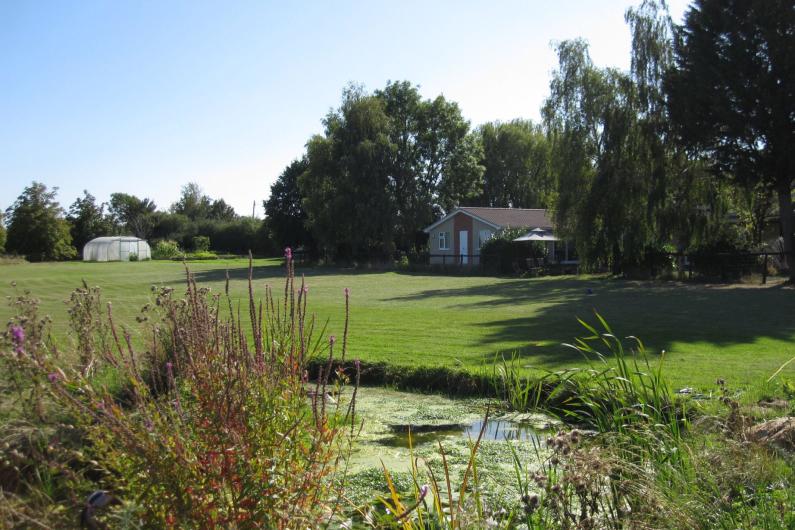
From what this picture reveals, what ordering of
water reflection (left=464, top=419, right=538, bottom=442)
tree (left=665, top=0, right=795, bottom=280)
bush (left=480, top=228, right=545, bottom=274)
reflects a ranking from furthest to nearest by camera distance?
bush (left=480, top=228, right=545, bottom=274)
tree (left=665, top=0, right=795, bottom=280)
water reflection (left=464, top=419, right=538, bottom=442)

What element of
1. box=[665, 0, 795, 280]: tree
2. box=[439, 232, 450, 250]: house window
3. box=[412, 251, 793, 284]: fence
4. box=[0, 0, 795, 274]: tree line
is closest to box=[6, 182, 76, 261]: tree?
box=[0, 0, 795, 274]: tree line

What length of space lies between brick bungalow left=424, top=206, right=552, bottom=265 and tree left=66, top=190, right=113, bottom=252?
1980 inches

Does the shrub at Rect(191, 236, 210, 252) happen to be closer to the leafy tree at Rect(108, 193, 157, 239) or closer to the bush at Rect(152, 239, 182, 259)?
the bush at Rect(152, 239, 182, 259)

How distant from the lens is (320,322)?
51.0 feet

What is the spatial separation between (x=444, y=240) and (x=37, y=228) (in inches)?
1796

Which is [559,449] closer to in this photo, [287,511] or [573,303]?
[287,511]

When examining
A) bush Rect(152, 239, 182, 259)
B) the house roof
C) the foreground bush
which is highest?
the house roof

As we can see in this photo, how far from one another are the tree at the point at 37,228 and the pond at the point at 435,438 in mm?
73309

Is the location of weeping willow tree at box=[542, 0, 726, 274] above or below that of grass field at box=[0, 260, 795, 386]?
above

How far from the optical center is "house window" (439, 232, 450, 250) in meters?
54.9

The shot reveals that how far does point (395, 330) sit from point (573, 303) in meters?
8.38

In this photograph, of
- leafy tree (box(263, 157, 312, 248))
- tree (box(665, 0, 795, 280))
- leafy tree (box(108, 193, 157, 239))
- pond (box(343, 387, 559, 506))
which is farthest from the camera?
leafy tree (box(108, 193, 157, 239))

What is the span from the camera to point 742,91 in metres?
26.5

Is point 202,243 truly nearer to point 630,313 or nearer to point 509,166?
point 509,166
